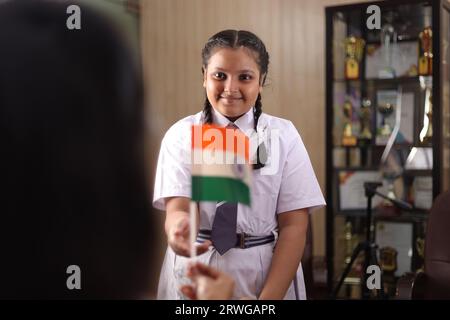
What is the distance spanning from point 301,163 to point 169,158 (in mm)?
314

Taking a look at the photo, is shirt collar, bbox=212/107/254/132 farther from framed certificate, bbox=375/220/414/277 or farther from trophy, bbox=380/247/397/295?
framed certificate, bbox=375/220/414/277

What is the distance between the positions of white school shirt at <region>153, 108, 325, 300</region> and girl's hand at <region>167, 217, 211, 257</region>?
7 centimetres

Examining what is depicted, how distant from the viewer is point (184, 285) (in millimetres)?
1162

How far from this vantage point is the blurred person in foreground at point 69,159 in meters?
1.49

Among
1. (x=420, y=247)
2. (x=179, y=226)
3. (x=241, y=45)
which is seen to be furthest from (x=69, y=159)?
(x=420, y=247)

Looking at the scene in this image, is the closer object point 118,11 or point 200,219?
point 200,219

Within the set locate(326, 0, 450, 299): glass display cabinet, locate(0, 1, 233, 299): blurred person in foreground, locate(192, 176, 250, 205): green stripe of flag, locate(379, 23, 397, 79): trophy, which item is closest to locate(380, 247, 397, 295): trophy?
locate(326, 0, 450, 299): glass display cabinet

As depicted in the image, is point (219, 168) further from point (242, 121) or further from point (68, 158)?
point (68, 158)

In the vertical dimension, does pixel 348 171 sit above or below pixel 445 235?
above

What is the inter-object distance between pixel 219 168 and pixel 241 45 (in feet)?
1.01

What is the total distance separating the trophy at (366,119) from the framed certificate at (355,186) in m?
0.15

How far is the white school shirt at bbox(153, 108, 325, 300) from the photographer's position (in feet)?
3.80
